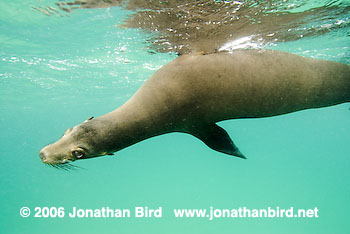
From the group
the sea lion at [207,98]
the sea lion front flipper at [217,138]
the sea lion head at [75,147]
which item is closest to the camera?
the sea lion head at [75,147]

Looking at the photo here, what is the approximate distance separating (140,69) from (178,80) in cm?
1321

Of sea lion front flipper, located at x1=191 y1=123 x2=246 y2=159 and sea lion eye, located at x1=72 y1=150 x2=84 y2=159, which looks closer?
sea lion eye, located at x1=72 y1=150 x2=84 y2=159

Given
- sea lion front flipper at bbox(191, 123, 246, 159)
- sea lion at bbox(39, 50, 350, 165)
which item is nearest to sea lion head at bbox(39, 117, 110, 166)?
sea lion at bbox(39, 50, 350, 165)

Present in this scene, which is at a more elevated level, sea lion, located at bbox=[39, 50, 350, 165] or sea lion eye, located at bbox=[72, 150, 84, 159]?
sea lion, located at bbox=[39, 50, 350, 165]

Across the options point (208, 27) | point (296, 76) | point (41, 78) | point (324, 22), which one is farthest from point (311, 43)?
point (41, 78)

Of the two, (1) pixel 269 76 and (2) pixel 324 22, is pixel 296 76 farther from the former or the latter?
(2) pixel 324 22

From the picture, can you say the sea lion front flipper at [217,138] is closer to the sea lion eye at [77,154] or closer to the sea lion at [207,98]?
the sea lion at [207,98]

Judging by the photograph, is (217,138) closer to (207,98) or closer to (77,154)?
(207,98)

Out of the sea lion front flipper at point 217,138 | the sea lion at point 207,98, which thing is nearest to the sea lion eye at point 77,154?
the sea lion at point 207,98

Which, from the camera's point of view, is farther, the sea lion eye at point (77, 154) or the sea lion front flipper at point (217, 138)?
the sea lion front flipper at point (217, 138)

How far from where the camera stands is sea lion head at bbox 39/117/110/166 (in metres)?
2.66

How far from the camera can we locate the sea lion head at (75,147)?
8.73 feet

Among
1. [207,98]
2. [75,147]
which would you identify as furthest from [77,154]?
[207,98]

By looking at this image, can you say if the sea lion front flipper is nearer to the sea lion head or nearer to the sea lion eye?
the sea lion head
